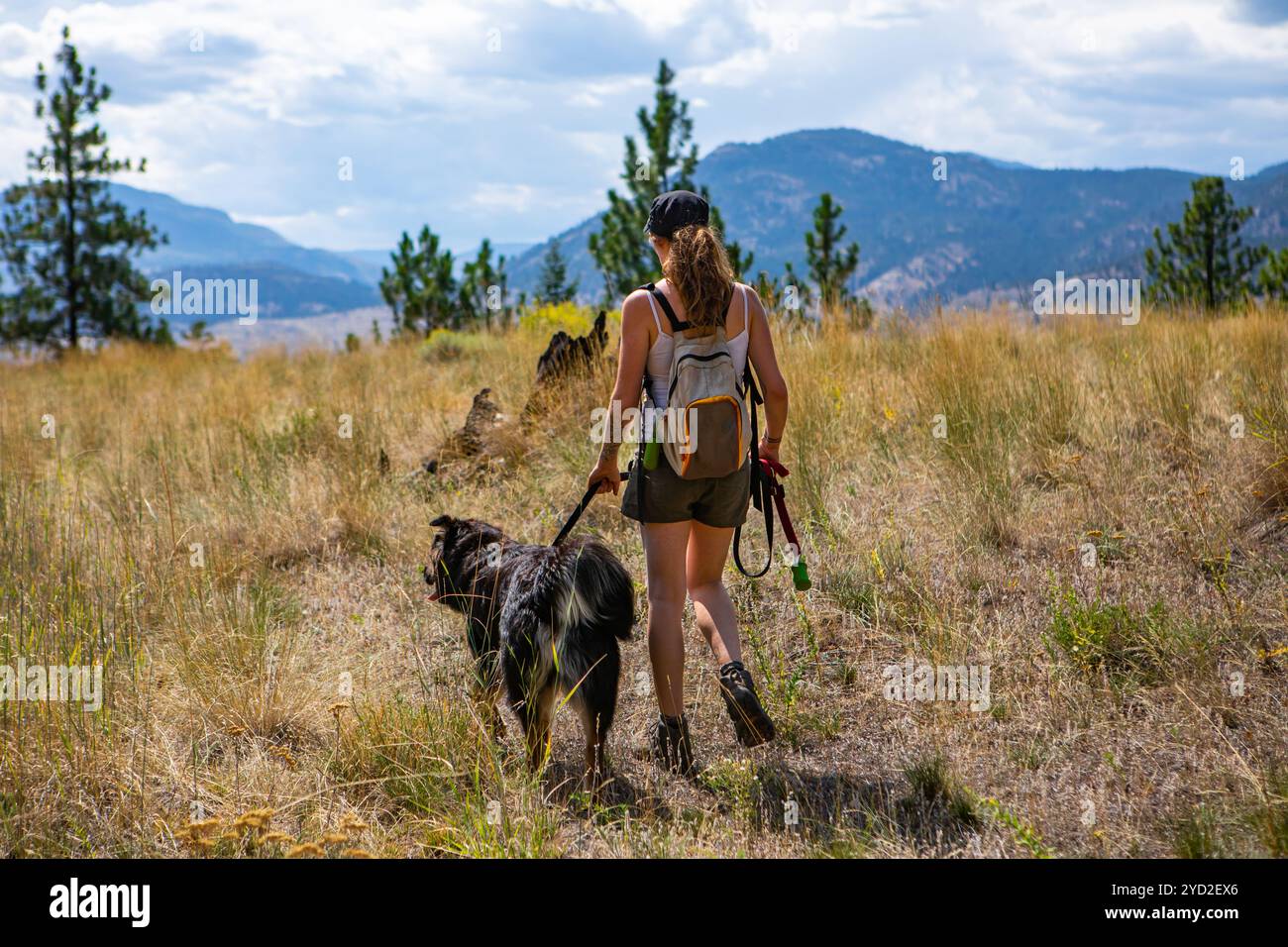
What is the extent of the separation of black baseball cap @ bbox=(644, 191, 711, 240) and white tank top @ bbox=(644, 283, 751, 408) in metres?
0.25

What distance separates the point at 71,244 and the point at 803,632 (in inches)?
788

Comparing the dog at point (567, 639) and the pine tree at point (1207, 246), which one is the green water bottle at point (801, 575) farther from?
the pine tree at point (1207, 246)

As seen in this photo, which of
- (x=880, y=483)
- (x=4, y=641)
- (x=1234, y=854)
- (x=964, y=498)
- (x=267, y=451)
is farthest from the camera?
(x=267, y=451)

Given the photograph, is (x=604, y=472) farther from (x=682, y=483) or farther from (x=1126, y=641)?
(x=1126, y=641)

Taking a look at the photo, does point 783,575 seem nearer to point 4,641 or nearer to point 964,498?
point 964,498

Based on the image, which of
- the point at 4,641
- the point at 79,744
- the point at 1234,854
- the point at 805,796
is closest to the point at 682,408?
the point at 805,796

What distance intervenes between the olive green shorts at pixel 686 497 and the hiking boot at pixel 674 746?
72 centimetres

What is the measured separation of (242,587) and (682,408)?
9.38 ft

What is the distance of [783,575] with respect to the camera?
14.7ft

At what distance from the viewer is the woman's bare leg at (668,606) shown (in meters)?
3.08

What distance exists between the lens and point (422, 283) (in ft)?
66.7

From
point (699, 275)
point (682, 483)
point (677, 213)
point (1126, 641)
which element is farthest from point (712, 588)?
point (1126, 641)

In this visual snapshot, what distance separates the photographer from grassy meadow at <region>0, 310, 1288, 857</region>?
277 cm

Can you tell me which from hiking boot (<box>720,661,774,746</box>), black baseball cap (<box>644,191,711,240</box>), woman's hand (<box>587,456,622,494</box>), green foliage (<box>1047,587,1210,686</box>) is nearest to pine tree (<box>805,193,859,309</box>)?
green foliage (<box>1047,587,1210,686</box>)
